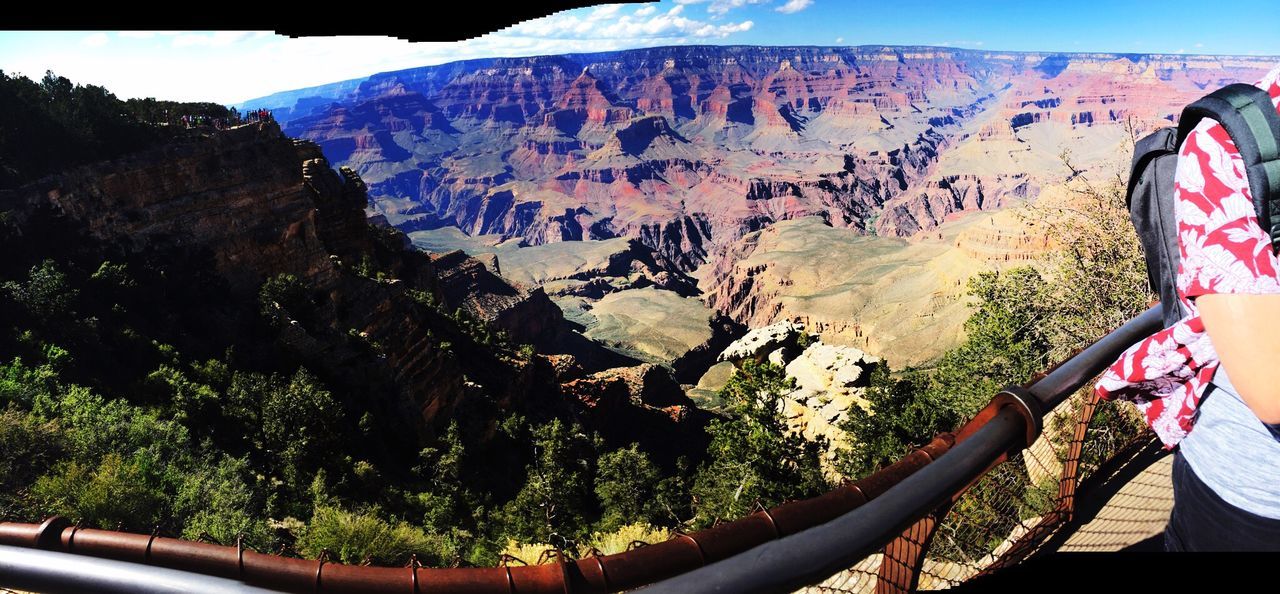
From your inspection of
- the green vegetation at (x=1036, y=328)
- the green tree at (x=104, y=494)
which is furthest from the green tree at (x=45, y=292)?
the green vegetation at (x=1036, y=328)

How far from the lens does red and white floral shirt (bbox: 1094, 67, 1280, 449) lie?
1.82m

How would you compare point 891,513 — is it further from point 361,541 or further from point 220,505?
point 220,505

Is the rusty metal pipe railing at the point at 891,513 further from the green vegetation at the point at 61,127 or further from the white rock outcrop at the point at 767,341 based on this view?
the white rock outcrop at the point at 767,341

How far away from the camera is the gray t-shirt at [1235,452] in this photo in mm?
2062

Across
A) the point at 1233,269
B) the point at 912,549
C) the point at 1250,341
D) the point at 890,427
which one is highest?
the point at 1233,269

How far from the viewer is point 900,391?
2406cm

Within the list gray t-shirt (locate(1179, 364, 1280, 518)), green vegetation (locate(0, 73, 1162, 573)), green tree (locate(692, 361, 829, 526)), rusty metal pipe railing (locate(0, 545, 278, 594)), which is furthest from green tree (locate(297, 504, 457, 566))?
gray t-shirt (locate(1179, 364, 1280, 518))

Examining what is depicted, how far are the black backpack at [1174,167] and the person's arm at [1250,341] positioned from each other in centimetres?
18

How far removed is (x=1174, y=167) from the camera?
2.16 m

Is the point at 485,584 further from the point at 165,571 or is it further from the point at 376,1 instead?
the point at 376,1

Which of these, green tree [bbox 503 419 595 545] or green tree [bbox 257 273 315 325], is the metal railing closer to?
green tree [bbox 503 419 595 545]

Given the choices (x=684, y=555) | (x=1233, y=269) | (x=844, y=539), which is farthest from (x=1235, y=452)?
(x=684, y=555)

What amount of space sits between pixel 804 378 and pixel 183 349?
98.4ft

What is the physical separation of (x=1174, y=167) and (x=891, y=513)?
Answer: 155 cm
